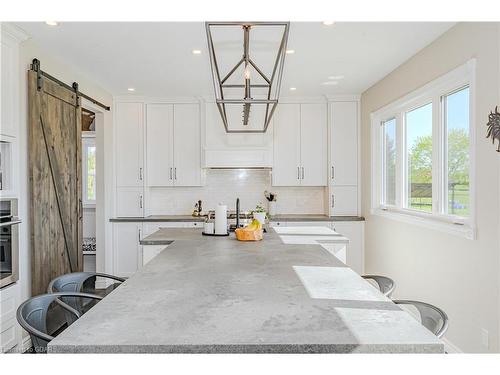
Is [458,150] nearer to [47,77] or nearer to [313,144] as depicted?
[313,144]

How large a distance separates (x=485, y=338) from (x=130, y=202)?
175 inches

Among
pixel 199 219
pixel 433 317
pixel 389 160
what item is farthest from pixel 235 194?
pixel 433 317

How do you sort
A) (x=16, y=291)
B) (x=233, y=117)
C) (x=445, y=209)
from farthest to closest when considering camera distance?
(x=233, y=117)
(x=445, y=209)
(x=16, y=291)

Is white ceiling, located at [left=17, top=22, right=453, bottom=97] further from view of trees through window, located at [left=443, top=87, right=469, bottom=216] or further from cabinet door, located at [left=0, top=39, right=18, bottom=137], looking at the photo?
view of trees through window, located at [left=443, top=87, right=469, bottom=216]

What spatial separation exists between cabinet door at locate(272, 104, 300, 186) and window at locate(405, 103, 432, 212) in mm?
1723

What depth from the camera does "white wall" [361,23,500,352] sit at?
8.35 feet

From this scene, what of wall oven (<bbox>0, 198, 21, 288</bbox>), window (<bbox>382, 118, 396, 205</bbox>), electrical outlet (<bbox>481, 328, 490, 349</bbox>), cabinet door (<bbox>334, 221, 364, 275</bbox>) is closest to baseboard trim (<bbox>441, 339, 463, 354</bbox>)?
electrical outlet (<bbox>481, 328, 490, 349</bbox>)

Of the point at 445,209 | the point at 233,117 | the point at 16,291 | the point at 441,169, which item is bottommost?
the point at 16,291

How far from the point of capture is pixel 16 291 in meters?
3.04

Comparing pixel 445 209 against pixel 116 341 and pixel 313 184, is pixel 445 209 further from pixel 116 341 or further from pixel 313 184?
pixel 116 341

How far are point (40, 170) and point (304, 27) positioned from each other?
253 cm

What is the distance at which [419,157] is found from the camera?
12.7 feet

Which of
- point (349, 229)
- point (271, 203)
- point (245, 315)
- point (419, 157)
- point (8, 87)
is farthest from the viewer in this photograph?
point (271, 203)
